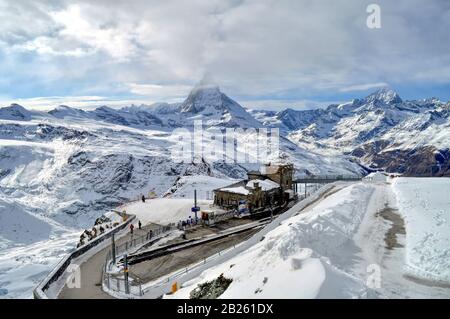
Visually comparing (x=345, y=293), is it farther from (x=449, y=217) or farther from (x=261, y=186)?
(x=261, y=186)

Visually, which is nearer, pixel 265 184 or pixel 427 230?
pixel 427 230

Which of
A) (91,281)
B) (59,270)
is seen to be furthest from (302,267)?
(59,270)

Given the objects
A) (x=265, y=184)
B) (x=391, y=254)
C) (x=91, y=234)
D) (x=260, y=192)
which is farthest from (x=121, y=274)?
(x=265, y=184)

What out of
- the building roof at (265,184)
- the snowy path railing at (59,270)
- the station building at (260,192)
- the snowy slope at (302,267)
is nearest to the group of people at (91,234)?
the snowy path railing at (59,270)

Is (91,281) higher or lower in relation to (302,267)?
lower

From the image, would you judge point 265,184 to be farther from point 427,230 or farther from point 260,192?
point 427,230

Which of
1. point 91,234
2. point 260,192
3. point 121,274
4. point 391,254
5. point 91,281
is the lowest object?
point 91,234

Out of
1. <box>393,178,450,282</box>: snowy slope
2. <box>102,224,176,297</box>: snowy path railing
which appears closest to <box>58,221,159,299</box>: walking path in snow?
<box>102,224,176,297</box>: snowy path railing

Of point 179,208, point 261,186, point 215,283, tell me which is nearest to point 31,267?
point 179,208

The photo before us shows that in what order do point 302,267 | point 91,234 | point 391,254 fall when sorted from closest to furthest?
point 302,267 < point 391,254 < point 91,234

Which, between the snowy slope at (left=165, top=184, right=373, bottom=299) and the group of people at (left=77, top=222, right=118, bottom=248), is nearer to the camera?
the snowy slope at (left=165, top=184, right=373, bottom=299)

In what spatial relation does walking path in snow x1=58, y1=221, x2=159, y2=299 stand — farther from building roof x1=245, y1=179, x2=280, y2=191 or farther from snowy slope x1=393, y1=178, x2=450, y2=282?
building roof x1=245, y1=179, x2=280, y2=191

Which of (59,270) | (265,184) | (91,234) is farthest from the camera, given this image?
(265,184)
